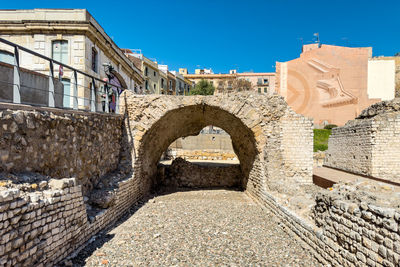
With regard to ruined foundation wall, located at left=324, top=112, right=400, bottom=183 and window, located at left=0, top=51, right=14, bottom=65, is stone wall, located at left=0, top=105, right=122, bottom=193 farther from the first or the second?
window, located at left=0, top=51, right=14, bottom=65

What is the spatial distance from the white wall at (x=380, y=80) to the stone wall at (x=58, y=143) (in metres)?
30.2

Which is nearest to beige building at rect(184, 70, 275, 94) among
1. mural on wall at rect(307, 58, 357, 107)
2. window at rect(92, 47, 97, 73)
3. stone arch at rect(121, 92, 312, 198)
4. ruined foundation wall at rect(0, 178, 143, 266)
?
mural on wall at rect(307, 58, 357, 107)

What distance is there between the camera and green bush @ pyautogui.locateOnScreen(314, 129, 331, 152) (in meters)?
20.2

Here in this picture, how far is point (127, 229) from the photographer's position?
5945 mm

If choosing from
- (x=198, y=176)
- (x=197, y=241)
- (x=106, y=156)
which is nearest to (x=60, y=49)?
(x=106, y=156)

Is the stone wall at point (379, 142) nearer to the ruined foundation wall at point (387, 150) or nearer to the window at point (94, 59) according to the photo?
the ruined foundation wall at point (387, 150)

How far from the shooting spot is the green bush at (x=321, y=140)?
797 inches

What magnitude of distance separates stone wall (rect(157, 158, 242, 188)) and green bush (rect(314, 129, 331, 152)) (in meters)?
11.1

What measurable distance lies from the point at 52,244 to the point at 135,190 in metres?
4.27

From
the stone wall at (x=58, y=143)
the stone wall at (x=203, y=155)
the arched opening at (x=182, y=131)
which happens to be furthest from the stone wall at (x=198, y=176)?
the stone wall at (x=203, y=155)

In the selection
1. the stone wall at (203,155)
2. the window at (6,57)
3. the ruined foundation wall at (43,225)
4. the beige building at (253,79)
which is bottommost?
the stone wall at (203,155)

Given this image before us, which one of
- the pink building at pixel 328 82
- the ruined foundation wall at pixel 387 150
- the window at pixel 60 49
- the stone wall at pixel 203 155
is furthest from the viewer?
the pink building at pixel 328 82

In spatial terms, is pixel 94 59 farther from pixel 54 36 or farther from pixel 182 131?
pixel 182 131

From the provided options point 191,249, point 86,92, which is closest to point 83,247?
point 191,249
